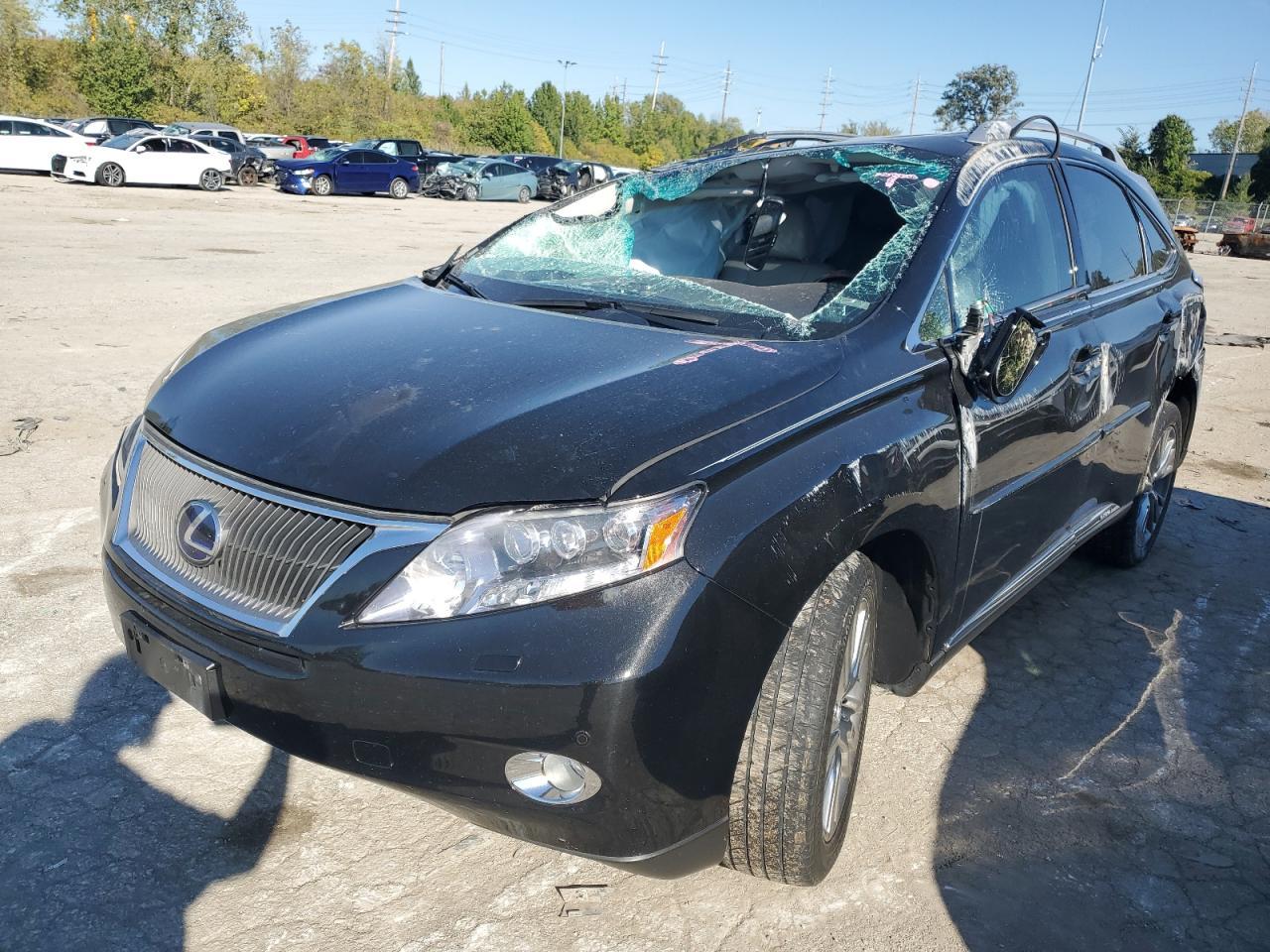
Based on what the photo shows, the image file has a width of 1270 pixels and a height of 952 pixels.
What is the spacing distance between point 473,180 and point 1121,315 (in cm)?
3120

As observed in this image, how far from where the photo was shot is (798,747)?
84.0 inches

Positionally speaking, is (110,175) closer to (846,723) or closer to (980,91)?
(846,723)

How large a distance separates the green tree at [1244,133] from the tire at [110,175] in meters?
106

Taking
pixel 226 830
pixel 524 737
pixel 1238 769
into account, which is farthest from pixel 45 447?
pixel 1238 769

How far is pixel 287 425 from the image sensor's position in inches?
90.2

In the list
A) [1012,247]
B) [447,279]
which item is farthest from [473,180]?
[1012,247]

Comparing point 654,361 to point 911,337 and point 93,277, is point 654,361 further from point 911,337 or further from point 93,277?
point 93,277

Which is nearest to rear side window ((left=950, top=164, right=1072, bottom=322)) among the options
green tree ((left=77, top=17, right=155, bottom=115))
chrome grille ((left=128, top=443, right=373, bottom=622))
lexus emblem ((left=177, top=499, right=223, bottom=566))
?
chrome grille ((left=128, top=443, right=373, bottom=622))

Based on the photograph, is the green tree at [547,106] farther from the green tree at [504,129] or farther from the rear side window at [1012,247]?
the rear side window at [1012,247]

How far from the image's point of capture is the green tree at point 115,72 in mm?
50000

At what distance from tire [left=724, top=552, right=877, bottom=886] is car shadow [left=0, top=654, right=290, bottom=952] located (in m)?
1.19

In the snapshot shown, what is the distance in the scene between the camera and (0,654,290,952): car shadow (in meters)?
2.22

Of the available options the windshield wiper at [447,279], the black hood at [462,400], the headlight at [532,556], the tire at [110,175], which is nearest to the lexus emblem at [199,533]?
the black hood at [462,400]

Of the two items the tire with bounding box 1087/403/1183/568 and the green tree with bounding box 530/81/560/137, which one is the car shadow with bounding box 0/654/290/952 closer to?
the tire with bounding box 1087/403/1183/568
